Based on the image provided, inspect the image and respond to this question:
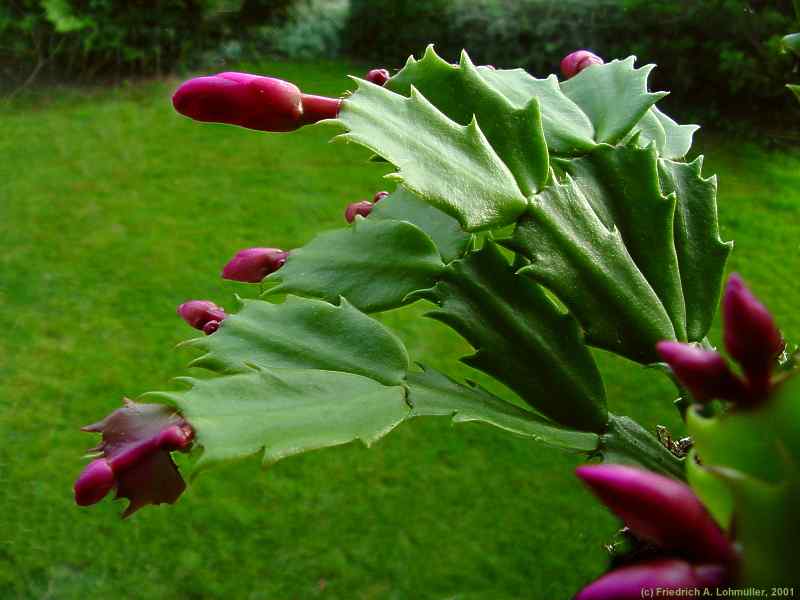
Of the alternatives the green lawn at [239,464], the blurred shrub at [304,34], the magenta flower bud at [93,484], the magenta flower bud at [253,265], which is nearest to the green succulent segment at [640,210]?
the magenta flower bud at [253,265]

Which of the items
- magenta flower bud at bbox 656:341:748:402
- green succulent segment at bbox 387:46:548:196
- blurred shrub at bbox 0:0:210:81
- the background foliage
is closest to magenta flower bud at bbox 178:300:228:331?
green succulent segment at bbox 387:46:548:196

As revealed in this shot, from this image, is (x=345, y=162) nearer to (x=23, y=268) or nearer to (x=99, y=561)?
(x=23, y=268)

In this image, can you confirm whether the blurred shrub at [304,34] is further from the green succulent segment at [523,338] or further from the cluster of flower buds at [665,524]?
the cluster of flower buds at [665,524]

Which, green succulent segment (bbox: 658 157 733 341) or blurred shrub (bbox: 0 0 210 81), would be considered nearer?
Answer: green succulent segment (bbox: 658 157 733 341)

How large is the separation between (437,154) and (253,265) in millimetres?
288

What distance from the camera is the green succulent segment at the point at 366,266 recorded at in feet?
2.49

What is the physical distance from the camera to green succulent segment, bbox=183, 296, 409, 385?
0.71 m

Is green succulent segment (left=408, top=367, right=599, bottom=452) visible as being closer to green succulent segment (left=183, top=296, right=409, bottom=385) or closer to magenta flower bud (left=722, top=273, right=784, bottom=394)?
green succulent segment (left=183, top=296, right=409, bottom=385)

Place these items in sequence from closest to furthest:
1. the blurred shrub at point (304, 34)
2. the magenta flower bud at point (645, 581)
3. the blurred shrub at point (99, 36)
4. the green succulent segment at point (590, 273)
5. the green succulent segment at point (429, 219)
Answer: the magenta flower bud at point (645, 581)
the green succulent segment at point (590, 273)
the green succulent segment at point (429, 219)
the blurred shrub at point (99, 36)
the blurred shrub at point (304, 34)

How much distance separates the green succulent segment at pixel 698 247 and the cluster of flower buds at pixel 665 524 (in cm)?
42

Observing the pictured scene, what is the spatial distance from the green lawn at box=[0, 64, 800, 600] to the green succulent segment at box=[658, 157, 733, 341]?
920mm

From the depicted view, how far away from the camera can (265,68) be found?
535 cm

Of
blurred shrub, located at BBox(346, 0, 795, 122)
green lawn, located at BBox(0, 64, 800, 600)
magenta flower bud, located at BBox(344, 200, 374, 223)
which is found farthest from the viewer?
blurred shrub, located at BBox(346, 0, 795, 122)

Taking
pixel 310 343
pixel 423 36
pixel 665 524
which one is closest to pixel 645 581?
pixel 665 524
